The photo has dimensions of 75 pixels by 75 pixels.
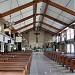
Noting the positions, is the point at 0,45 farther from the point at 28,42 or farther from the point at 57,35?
the point at 28,42

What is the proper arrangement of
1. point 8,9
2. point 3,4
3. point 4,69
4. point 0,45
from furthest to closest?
point 0,45 → point 8,9 → point 3,4 → point 4,69

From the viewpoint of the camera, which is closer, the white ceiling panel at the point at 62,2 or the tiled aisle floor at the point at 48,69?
the tiled aisle floor at the point at 48,69

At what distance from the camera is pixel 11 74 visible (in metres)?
5.33

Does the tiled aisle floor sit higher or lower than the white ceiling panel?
lower

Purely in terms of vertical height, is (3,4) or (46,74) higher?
(3,4)

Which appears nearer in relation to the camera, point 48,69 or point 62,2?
point 48,69

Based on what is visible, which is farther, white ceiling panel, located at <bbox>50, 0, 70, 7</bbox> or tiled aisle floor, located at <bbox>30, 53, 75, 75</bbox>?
white ceiling panel, located at <bbox>50, 0, 70, 7</bbox>

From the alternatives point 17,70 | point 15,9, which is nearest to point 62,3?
point 15,9

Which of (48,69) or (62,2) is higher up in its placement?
(62,2)

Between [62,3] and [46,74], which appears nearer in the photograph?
[46,74]

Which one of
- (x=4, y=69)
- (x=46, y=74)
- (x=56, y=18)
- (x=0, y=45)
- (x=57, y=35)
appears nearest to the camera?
(x=4, y=69)

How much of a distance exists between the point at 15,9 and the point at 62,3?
4.07 m

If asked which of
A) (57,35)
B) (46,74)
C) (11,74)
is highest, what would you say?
(57,35)

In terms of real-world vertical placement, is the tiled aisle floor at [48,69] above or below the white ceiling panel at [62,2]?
below
